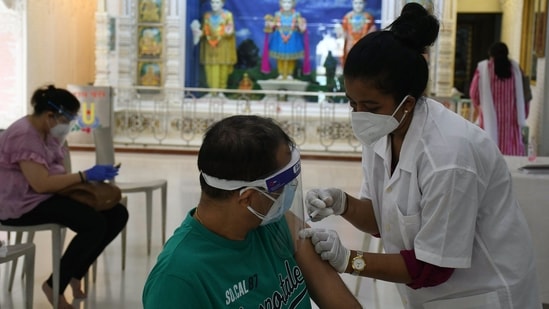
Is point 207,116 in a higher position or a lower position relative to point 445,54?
lower

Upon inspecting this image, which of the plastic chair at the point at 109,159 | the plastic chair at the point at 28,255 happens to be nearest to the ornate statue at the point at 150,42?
the plastic chair at the point at 109,159

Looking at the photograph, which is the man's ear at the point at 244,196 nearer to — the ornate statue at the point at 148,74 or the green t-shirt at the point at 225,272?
the green t-shirt at the point at 225,272

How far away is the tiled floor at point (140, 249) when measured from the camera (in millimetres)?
4195

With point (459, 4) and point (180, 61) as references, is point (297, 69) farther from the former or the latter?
point (459, 4)

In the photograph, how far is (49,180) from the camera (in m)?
3.96

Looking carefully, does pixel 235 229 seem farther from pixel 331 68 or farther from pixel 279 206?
pixel 331 68

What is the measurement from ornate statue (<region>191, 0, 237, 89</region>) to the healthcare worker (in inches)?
447

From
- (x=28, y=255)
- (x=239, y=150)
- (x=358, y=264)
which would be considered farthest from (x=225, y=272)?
(x=28, y=255)

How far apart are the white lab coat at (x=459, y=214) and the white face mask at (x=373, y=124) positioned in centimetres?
5

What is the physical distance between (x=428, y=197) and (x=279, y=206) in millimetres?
353

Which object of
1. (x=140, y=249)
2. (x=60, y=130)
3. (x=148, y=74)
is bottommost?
(x=140, y=249)

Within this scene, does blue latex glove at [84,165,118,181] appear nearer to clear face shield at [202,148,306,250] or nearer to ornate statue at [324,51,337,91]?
clear face shield at [202,148,306,250]

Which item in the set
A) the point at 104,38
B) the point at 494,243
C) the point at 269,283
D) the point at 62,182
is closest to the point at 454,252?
the point at 494,243

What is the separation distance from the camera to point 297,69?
13.5 m
